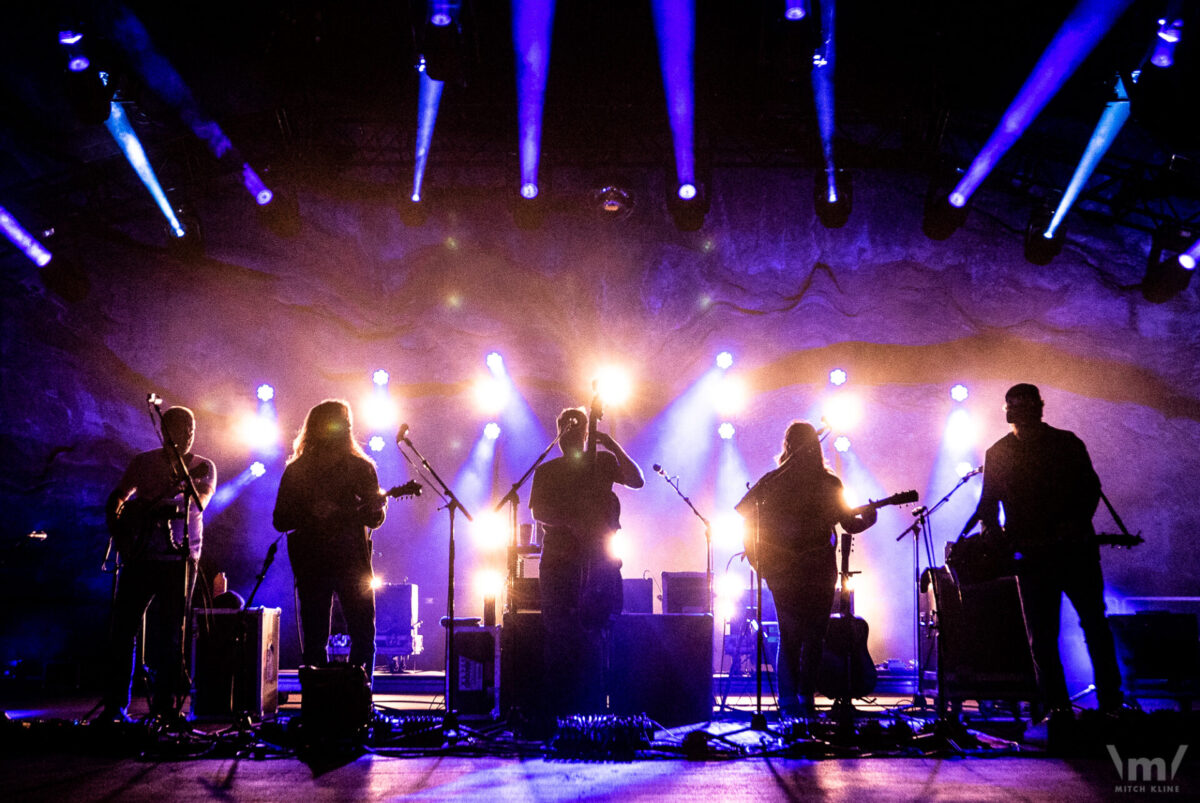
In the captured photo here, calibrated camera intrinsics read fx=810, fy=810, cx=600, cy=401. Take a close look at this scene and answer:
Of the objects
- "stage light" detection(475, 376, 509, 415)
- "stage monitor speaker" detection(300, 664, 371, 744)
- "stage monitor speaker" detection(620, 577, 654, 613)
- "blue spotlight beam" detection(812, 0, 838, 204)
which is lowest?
"stage monitor speaker" detection(300, 664, 371, 744)

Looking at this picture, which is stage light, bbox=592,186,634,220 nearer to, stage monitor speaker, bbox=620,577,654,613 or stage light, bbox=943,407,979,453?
stage monitor speaker, bbox=620,577,654,613

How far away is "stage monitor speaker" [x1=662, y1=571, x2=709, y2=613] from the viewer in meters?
7.45

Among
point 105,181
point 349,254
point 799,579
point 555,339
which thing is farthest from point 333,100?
point 799,579

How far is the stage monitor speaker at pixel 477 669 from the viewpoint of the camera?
5625 millimetres

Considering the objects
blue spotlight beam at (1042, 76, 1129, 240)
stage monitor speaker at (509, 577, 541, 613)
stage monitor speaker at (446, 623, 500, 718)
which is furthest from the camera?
blue spotlight beam at (1042, 76, 1129, 240)

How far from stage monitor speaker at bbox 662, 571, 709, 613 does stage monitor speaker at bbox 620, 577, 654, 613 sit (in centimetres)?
75

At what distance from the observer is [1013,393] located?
4918 millimetres

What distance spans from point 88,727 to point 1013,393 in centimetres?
550

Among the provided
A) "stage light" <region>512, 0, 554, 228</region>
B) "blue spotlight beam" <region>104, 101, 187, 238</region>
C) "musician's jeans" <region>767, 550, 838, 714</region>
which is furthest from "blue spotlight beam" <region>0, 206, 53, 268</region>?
"musician's jeans" <region>767, 550, 838, 714</region>

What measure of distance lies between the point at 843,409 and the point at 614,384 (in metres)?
3.12

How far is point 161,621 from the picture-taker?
5020 millimetres

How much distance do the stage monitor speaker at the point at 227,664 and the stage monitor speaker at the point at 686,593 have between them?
3519mm

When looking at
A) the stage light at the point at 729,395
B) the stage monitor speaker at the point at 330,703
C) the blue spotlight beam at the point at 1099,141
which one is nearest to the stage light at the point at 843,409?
the stage light at the point at 729,395

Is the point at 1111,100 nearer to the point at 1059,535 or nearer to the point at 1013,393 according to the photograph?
the point at 1013,393
